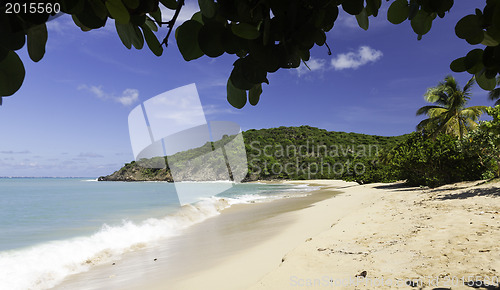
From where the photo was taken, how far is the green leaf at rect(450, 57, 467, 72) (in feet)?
2.83

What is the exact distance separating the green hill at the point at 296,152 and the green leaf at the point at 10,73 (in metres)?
54.4

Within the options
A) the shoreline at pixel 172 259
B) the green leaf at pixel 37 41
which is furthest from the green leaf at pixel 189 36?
the shoreline at pixel 172 259

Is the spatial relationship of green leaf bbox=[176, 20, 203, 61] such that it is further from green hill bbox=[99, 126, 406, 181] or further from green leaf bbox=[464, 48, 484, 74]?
green hill bbox=[99, 126, 406, 181]

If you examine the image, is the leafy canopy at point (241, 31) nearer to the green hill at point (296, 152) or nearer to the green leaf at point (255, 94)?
the green leaf at point (255, 94)

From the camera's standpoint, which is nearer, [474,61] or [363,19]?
[474,61]

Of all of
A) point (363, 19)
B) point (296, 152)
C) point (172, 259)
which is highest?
point (296, 152)

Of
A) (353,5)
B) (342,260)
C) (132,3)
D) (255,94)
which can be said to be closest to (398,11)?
(353,5)

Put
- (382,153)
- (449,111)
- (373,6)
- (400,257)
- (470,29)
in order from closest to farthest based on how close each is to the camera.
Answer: (470,29) < (373,6) < (400,257) < (449,111) < (382,153)

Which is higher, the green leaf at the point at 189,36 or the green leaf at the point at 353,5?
the green leaf at the point at 353,5

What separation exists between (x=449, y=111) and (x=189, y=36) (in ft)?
78.8

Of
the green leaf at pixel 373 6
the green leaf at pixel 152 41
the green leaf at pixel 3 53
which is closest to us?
the green leaf at pixel 3 53

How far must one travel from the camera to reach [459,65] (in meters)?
0.87

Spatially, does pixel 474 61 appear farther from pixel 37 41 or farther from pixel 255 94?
pixel 37 41

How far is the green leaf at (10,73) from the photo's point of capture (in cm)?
52
